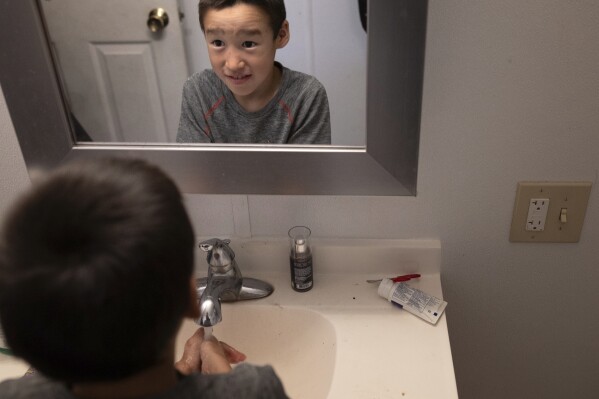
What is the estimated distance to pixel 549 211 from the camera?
0.87 meters

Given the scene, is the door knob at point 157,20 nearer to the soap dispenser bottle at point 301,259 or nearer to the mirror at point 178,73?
the mirror at point 178,73

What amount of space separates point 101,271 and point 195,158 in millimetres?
481

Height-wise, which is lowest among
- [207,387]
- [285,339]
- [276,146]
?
[285,339]

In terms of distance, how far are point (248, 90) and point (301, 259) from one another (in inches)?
11.2

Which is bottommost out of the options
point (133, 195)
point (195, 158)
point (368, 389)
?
point (368, 389)

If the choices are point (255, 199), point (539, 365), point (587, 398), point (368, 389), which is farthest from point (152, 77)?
point (587, 398)

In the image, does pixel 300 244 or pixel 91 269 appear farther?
pixel 300 244

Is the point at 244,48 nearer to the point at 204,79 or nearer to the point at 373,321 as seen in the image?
the point at 204,79

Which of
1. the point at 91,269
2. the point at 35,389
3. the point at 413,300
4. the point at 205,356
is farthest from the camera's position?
the point at 413,300

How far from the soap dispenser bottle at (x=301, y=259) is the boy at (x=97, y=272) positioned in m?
0.42

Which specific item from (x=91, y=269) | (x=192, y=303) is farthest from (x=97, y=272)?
(x=192, y=303)

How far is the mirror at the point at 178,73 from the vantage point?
0.79m

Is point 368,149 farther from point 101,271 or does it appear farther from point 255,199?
point 101,271

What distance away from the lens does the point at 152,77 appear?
85 cm
